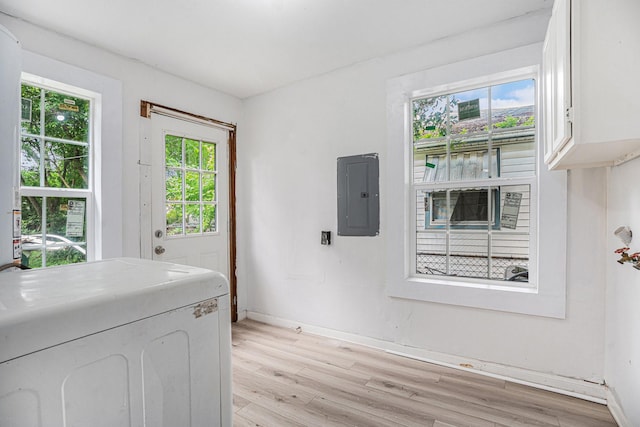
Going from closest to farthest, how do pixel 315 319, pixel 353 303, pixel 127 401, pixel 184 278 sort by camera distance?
pixel 127 401, pixel 184 278, pixel 353 303, pixel 315 319

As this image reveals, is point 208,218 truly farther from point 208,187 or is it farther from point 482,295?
point 482,295

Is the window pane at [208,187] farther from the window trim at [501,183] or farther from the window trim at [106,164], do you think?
the window trim at [501,183]

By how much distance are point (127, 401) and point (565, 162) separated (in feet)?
6.73

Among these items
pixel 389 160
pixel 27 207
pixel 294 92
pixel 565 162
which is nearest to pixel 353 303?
pixel 389 160

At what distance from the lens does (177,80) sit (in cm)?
280

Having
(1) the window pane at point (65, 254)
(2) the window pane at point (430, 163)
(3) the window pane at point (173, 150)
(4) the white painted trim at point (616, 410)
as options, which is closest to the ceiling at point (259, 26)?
(3) the window pane at point (173, 150)

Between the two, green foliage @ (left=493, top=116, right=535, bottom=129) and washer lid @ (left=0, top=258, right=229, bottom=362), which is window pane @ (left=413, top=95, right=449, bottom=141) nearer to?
green foliage @ (left=493, top=116, right=535, bottom=129)

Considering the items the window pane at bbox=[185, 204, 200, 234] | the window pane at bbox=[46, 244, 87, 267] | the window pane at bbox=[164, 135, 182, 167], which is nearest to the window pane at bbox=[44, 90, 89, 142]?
the window pane at bbox=[164, 135, 182, 167]

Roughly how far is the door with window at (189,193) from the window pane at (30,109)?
2.41ft

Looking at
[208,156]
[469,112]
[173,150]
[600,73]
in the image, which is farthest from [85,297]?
[208,156]

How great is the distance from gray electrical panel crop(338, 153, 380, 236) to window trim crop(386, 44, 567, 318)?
13 cm

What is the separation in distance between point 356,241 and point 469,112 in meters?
1.32

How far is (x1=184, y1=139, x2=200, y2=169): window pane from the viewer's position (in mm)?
2924

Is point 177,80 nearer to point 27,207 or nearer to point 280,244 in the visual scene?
point 27,207
